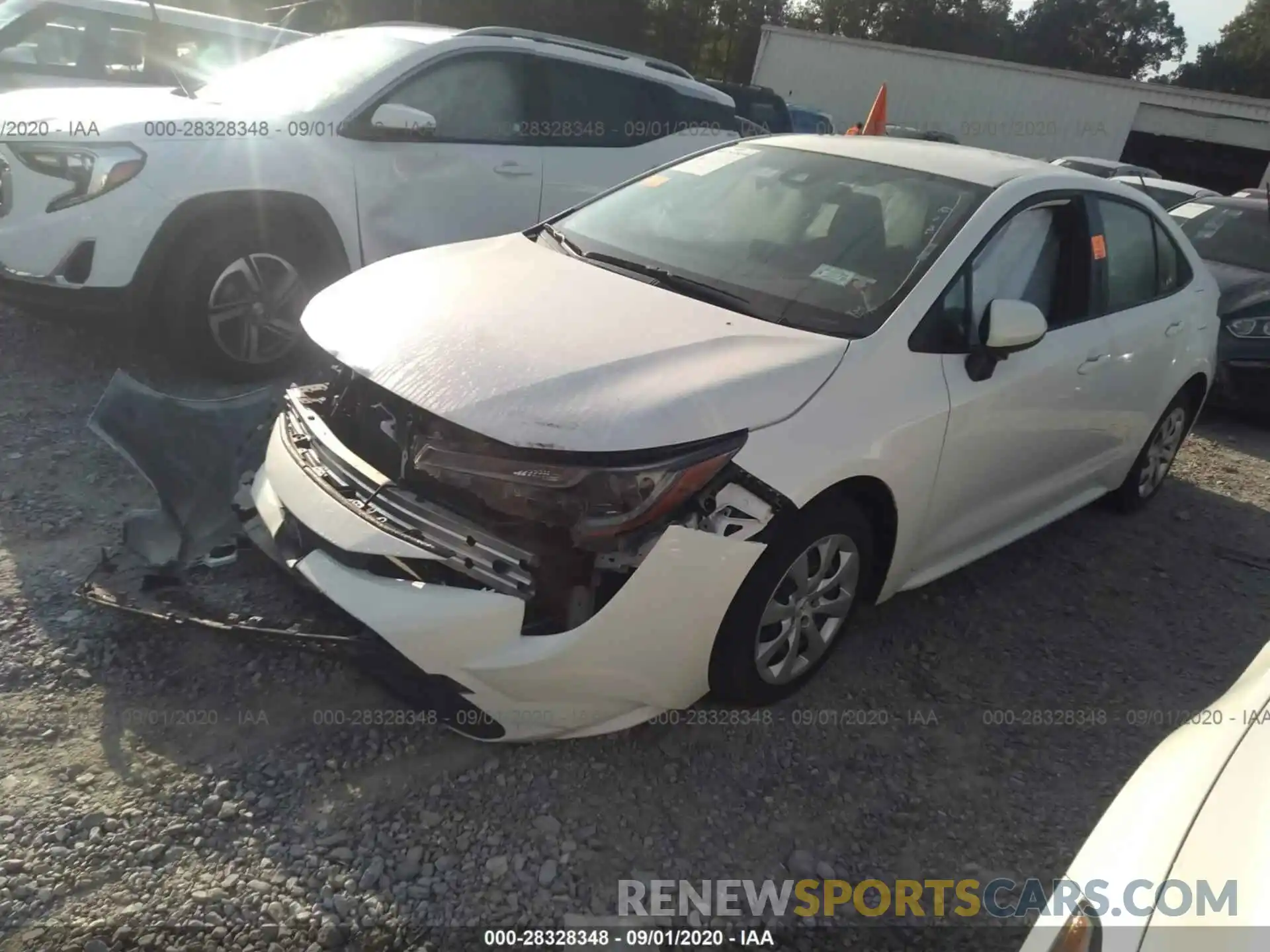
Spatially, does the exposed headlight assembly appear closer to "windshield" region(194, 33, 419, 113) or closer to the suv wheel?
"windshield" region(194, 33, 419, 113)

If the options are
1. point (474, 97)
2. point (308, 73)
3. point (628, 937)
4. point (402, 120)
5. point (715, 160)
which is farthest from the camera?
point (474, 97)

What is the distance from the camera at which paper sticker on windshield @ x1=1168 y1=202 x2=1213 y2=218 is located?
916cm

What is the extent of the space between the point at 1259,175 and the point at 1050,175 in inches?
1261

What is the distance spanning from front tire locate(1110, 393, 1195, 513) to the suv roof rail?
358 centimetres

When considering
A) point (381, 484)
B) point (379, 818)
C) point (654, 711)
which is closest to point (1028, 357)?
point (654, 711)

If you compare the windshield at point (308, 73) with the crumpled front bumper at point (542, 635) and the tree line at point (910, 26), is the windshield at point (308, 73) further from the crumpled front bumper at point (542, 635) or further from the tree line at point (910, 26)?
the tree line at point (910, 26)

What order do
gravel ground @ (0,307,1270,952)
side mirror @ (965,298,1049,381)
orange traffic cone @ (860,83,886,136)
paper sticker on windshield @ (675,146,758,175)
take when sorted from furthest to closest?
orange traffic cone @ (860,83,886,136), paper sticker on windshield @ (675,146,758,175), side mirror @ (965,298,1049,381), gravel ground @ (0,307,1270,952)

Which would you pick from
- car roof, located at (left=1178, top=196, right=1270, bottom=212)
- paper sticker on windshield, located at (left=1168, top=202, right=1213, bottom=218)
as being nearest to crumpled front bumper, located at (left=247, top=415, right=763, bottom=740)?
paper sticker on windshield, located at (left=1168, top=202, right=1213, bottom=218)

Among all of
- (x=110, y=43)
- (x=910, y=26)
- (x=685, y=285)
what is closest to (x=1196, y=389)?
(x=685, y=285)

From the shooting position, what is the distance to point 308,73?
205 inches

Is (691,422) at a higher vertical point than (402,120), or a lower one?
lower

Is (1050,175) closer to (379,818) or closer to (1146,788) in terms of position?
(1146,788)

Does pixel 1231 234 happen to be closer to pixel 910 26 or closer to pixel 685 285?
pixel 685 285

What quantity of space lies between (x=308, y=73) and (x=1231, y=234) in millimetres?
7682
